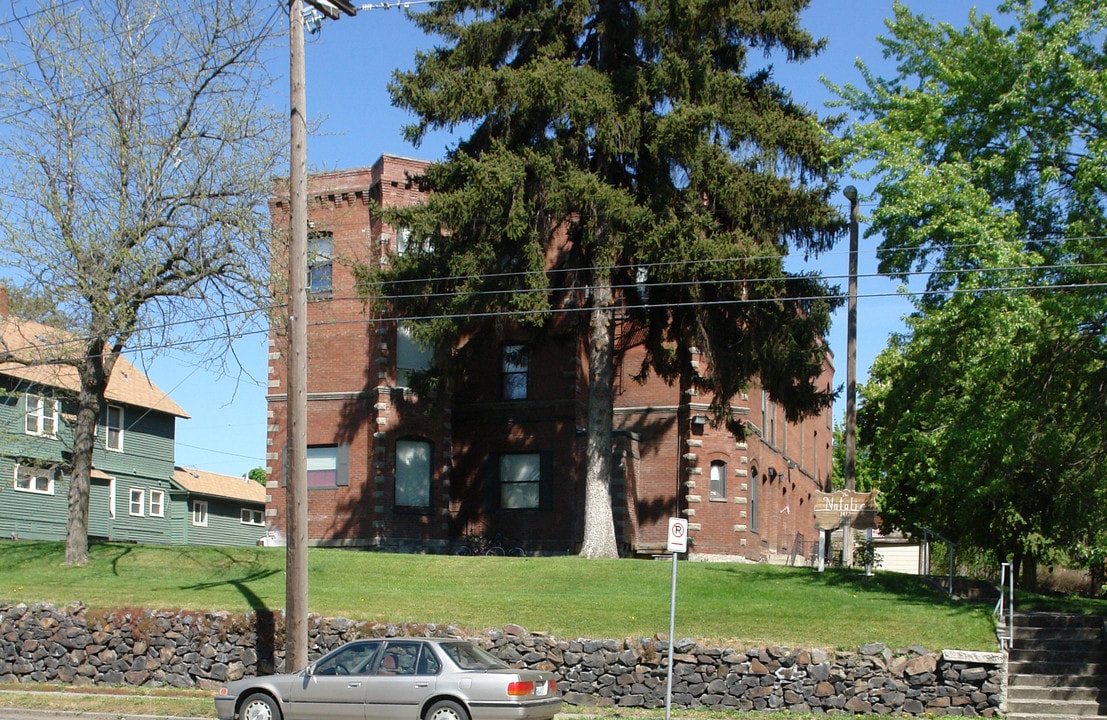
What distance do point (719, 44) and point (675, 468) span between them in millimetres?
14947

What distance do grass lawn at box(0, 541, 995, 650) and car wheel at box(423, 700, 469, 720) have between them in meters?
4.91

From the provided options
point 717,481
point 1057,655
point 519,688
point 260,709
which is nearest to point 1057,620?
point 1057,655

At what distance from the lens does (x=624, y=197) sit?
27.3 m

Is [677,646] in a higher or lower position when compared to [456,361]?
lower

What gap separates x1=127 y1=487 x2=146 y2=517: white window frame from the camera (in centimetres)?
5181

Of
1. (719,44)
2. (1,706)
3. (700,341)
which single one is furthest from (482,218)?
(1,706)

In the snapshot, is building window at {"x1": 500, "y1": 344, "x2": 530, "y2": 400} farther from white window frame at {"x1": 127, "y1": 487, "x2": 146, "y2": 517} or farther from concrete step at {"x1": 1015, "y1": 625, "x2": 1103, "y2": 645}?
white window frame at {"x1": 127, "y1": 487, "x2": 146, "y2": 517}

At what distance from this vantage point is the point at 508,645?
67.7 feet

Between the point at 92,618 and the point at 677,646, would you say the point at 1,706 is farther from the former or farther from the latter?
the point at 677,646

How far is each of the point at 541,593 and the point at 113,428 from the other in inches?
1270

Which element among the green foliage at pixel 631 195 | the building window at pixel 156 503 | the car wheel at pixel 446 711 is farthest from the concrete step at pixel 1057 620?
the building window at pixel 156 503

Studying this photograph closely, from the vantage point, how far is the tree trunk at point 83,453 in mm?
26781

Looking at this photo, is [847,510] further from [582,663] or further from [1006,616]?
[582,663]

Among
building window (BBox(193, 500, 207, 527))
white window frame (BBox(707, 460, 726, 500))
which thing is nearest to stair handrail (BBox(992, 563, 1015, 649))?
white window frame (BBox(707, 460, 726, 500))
